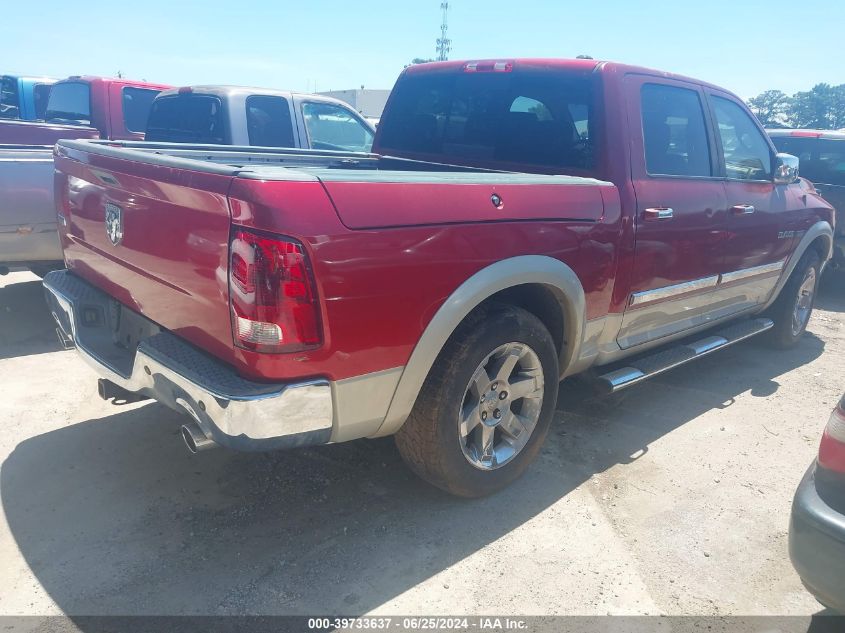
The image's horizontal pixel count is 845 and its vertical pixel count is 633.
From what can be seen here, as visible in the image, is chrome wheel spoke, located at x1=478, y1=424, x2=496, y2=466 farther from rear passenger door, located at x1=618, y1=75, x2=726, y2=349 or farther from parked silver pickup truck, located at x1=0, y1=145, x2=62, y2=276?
parked silver pickup truck, located at x1=0, y1=145, x2=62, y2=276

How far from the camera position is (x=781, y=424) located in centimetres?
410

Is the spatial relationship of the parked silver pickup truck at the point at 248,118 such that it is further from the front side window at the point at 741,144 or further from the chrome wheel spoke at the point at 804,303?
the chrome wheel spoke at the point at 804,303

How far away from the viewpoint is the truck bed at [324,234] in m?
2.10

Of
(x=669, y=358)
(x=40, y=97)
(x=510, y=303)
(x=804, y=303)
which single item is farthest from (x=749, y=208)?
(x=40, y=97)

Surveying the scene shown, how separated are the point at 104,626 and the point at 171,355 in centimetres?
93

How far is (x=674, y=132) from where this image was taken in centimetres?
379

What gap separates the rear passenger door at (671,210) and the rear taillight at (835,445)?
1363mm

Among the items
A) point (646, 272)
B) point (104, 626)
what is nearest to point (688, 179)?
point (646, 272)

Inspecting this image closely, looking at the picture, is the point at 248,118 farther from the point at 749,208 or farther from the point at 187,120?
the point at 749,208

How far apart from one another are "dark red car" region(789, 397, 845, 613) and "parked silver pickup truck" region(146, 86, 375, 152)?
511 cm

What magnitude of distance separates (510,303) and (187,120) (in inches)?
180

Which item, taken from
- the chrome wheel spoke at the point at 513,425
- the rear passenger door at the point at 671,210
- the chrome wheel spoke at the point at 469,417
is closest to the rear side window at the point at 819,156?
the rear passenger door at the point at 671,210

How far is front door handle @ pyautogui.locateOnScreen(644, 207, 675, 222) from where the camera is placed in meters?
3.37

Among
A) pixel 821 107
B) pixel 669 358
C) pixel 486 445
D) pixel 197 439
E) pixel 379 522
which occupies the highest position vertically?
pixel 821 107
